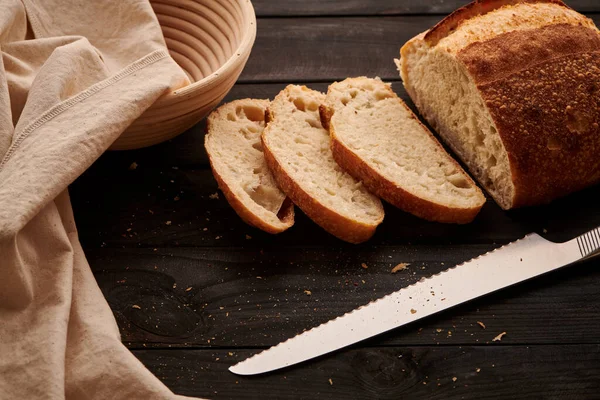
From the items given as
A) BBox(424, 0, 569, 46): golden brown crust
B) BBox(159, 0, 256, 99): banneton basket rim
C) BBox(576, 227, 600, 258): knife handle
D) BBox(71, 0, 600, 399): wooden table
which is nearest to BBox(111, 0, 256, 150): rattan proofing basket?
BBox(159, 0, 256, 99): banneton basket rim

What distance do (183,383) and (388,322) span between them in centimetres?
64

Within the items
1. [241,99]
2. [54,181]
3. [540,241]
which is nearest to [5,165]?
[54,181]

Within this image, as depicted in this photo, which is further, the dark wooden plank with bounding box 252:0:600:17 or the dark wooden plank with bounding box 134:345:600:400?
the dark wooden plank with bounding box 252:0:600:17

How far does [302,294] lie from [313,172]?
482mm

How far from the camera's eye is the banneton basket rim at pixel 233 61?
90.7 inches

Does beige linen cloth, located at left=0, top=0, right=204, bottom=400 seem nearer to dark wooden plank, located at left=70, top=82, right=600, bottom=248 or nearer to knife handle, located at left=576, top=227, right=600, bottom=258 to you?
dark wooden plank, located at left=70, top=82, right=600, bottom=248

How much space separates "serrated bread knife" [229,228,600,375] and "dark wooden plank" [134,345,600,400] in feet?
0.14

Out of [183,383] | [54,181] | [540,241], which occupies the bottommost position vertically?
[183,383]

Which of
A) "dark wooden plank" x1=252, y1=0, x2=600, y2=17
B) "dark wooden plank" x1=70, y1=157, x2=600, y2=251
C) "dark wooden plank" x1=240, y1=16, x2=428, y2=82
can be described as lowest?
"dark wooden plank" x1=70, y1=157, x2=600, y2=251

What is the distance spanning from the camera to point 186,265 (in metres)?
2.34

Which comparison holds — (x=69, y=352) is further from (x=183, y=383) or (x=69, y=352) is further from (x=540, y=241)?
(x=540, y=241)

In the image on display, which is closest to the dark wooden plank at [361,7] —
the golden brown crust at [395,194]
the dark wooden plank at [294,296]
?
the golden brown crust at [395,194]

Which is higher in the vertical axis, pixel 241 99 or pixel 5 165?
pixel 5 165

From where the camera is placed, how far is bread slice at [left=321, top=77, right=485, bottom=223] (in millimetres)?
2447
